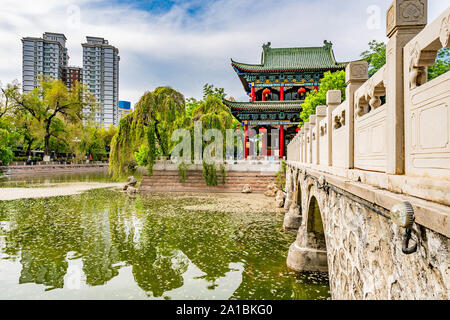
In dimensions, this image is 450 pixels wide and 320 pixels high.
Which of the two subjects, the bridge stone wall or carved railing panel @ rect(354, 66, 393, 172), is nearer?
the bridge stone wall

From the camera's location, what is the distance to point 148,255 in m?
7.90

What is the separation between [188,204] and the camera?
1539cm

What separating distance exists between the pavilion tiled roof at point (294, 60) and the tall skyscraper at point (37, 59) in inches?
2436

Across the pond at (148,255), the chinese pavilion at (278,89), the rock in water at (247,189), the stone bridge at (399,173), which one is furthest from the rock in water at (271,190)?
the stone bridge at (399,173)

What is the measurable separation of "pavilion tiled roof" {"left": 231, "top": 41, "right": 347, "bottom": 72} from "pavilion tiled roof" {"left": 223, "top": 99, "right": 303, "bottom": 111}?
10.1 ft

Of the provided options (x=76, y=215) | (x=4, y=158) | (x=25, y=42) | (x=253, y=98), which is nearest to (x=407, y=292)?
(x=76, y=215)

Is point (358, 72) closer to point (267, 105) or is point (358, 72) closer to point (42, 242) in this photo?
point (42, 242)

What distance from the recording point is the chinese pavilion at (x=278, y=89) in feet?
83.6

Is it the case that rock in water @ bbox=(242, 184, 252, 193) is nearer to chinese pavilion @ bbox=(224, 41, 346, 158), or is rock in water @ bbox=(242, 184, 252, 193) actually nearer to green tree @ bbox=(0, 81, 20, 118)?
chinese pavilion @ bbox=(224, 41, 346, 158)

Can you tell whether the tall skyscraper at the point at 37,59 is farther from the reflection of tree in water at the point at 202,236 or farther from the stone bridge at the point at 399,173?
the stone bridge at the point at 399,173

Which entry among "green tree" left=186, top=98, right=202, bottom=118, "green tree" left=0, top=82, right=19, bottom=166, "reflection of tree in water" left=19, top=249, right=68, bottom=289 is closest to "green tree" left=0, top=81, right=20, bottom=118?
"green tree" left=0, top=82, right=19, bottom=166

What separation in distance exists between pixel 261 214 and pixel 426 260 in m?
11.3

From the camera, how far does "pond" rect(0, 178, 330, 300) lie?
5945 millimetres
